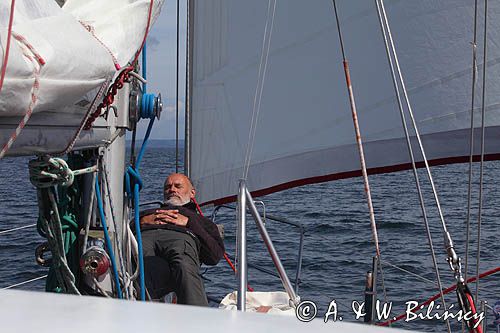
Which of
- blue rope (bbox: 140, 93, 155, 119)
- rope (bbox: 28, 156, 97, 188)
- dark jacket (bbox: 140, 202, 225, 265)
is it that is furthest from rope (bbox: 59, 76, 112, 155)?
dark jacket (bbox: 140, 202, 225, 265)

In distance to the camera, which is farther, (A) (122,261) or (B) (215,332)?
(A) (122,261)

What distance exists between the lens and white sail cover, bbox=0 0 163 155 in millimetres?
1394

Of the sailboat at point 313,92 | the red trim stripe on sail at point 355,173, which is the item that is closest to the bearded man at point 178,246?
the sailboat at point 313,92

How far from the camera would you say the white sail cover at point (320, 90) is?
357cm

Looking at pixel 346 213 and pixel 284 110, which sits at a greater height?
pixel 346 213

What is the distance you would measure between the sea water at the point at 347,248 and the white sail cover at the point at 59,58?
4.05 ft

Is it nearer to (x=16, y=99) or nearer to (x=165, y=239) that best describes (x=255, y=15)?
(x=165, y=239)

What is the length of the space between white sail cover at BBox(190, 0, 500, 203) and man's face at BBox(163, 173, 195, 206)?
0.43 meters

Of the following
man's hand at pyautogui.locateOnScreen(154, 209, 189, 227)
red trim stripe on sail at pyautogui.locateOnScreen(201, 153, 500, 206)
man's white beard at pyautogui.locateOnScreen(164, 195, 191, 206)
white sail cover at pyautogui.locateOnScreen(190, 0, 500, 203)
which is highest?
white sail cover at pyautogui.locateOnScreen(190, 0, 500, 203)

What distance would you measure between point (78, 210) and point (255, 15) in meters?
1.79

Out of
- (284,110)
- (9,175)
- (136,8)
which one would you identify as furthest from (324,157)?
(9,175)

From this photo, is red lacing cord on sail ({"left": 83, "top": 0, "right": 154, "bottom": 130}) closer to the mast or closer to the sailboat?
the sailboat

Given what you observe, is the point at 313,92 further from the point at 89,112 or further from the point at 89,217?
the point at 89,112

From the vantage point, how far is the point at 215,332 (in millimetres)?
1034
